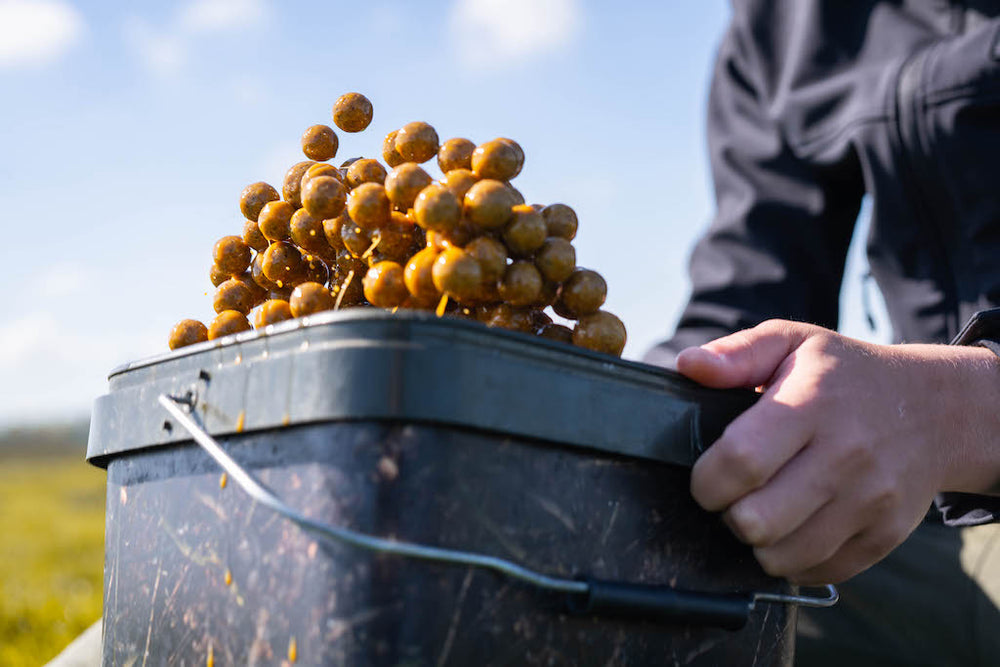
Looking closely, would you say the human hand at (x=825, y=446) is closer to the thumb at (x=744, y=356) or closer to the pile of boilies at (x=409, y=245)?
the thumb at (x=744, y=356)

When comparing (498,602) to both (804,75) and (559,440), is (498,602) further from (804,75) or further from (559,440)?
(804,75)

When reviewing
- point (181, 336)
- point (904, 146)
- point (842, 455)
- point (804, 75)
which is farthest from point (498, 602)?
point (804, 75)

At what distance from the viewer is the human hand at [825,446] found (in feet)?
2.85

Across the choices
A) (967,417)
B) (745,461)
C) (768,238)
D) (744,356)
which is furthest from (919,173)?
(745,461)

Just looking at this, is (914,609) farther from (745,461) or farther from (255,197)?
(255,197)

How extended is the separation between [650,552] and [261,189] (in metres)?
0.63

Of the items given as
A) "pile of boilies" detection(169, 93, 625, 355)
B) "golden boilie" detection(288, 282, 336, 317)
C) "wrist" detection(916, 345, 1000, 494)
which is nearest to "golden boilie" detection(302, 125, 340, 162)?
A: "pile of boilies" detection(169, 93, 625, 355)

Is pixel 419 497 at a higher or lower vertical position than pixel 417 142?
lower

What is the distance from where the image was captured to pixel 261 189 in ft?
3.59

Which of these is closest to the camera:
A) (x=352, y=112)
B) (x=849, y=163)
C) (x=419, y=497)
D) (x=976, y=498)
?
(x=419, y=497)

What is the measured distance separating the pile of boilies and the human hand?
163 millimetres

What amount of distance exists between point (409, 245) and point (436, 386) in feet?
Result: 0.87

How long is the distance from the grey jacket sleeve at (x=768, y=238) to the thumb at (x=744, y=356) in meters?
0.81

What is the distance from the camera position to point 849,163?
181 cm
